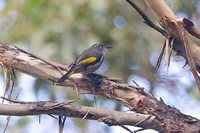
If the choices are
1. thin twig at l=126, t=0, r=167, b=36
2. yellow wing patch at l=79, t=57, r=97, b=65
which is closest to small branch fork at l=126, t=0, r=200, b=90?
thin twig at l=126, t=0, r=167, b=36

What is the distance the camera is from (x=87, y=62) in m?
2.87

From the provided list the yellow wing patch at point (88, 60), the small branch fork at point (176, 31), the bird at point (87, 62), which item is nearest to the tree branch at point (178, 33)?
the small branch fork at point (176, 31)

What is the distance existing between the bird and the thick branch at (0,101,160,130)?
223 millimetres

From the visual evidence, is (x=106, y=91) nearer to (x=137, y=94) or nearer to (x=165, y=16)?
(x=137, y=94)

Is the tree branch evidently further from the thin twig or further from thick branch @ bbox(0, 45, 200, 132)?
thick branch @ bbox(0, 45, 200, 132)

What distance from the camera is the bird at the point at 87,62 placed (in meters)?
2.36

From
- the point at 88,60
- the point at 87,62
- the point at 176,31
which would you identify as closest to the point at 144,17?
the point at 176,31

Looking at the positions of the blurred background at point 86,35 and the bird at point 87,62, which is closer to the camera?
the bird at point 87,62

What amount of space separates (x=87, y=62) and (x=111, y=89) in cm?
60

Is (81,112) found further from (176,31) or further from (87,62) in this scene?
(87,62)

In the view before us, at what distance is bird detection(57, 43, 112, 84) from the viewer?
236 centimetres

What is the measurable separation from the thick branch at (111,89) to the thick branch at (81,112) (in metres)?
0.05

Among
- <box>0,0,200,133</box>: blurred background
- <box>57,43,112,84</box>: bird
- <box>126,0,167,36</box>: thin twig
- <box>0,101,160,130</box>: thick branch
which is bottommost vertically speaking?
<box>0,101,160,130</box>: thick branch

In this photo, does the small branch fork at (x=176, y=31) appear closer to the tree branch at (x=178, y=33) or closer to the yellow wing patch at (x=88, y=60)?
the tree branch at (x=178, y=33)
